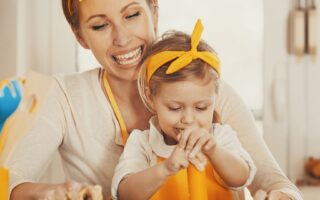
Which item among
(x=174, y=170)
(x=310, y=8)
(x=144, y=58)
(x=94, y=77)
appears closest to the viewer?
(x=174, y=170)

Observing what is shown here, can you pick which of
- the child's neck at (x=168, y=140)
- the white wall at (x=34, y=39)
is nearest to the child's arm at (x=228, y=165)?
the child's neck at (x=168, y=140)

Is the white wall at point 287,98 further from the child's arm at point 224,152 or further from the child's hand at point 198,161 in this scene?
the child's hand at point 198,161

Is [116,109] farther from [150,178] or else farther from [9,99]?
[9,99]

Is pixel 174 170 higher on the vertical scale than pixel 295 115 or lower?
higher

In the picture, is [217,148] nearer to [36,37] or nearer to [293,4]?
[36,37]

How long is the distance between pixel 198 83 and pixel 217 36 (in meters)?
0.94

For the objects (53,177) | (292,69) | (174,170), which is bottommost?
(53,177)

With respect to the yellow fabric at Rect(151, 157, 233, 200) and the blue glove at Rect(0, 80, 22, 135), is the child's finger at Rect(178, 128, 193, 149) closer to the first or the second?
the yellow fabric at Rect(151, 157, 233, 200)

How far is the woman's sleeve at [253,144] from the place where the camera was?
920 millimetres

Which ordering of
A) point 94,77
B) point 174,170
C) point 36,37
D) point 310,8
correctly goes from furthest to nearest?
point 310,8 → point 36,37 → point 94,77 → point 174,170

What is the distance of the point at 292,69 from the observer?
6.04ft

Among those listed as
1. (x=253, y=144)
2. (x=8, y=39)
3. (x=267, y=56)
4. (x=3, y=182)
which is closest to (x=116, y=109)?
(x=253, y=144)

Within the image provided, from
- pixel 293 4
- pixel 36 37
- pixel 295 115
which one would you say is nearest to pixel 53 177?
pixel 36 37

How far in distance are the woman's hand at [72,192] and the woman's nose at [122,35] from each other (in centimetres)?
29
